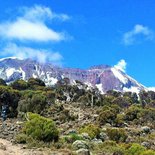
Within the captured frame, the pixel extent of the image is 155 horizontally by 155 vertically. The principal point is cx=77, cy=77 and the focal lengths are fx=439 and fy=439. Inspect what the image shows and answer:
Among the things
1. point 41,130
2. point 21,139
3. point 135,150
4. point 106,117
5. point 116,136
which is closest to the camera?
point 21,139

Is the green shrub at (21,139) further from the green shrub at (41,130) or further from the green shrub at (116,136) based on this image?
the green shrub at (116,136)

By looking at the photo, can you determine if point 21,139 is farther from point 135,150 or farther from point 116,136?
point 116,136

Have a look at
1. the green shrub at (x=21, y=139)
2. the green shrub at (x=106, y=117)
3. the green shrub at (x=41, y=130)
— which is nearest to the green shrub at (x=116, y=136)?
the green shrub at (x=41, y=130)

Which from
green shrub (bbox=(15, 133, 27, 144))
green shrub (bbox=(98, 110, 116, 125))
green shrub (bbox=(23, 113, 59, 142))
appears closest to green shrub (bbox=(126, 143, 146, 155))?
green shrub (bbox=(23, 113, 59, 142))

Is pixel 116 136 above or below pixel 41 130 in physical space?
above

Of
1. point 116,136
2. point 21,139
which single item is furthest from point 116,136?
point 21,139

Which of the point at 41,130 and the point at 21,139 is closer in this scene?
the point at 21,139

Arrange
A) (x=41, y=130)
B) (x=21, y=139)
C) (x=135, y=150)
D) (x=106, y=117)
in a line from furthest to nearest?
(x=106, y=117) → (x=135, y=150) → (x=41, y=130) → (x=21, y=139)

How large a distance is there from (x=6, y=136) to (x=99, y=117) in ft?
104

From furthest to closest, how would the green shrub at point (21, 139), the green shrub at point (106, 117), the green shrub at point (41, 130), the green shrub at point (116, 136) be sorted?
1. the green shrub at point (106, 117)
2. the green shrub at point (116, 136)
3. the green shrub at point (41, 130)
4. the green shrub at point (21, 139)

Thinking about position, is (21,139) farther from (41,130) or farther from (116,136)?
(116,136)

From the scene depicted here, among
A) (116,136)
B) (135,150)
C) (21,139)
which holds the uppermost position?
(116,136)

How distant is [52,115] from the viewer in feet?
187

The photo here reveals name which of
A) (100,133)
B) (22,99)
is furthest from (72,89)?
(100,133)
